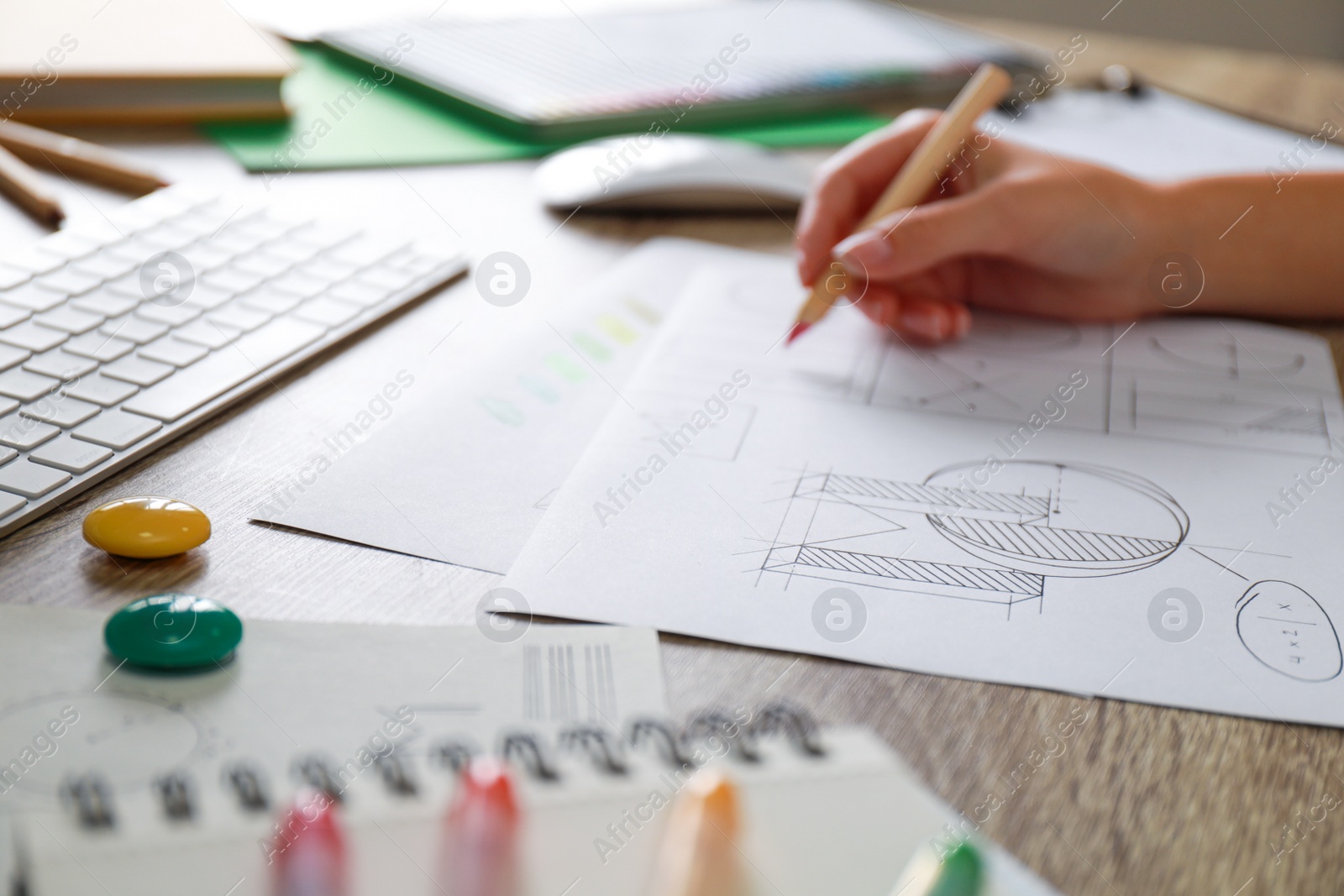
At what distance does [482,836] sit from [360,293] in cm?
45

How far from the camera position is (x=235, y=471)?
51 centimetres

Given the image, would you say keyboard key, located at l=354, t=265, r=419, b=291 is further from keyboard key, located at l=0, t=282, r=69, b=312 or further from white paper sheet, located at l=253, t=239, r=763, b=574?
keyboard key, located at l=0, t=282, r=69, b=312

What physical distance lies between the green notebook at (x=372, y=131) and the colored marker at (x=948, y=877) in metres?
0.78

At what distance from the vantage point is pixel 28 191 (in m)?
0.77

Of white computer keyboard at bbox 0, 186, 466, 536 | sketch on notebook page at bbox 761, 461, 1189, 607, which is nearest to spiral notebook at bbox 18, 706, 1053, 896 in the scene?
sketch on notebook page at bbox 761, 461, 1189, 607

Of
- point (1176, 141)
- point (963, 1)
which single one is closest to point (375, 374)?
point (1176, 141)

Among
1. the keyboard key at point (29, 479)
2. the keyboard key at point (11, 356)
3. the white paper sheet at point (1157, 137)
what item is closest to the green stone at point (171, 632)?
the keyboard key at point (29, 479)

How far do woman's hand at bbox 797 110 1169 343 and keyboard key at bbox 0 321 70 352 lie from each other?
0.45 meters

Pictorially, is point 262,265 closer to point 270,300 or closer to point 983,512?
point 270,300

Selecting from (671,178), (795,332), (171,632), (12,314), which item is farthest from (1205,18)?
(171,632)

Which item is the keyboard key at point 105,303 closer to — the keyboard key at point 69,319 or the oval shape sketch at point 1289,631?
the keyboard key at point 69,319

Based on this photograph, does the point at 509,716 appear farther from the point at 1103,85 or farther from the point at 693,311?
the point at 1103,85

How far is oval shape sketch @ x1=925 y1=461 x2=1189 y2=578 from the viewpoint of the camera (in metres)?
0.48

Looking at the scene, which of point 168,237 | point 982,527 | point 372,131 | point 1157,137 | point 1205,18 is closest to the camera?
point 982,527
